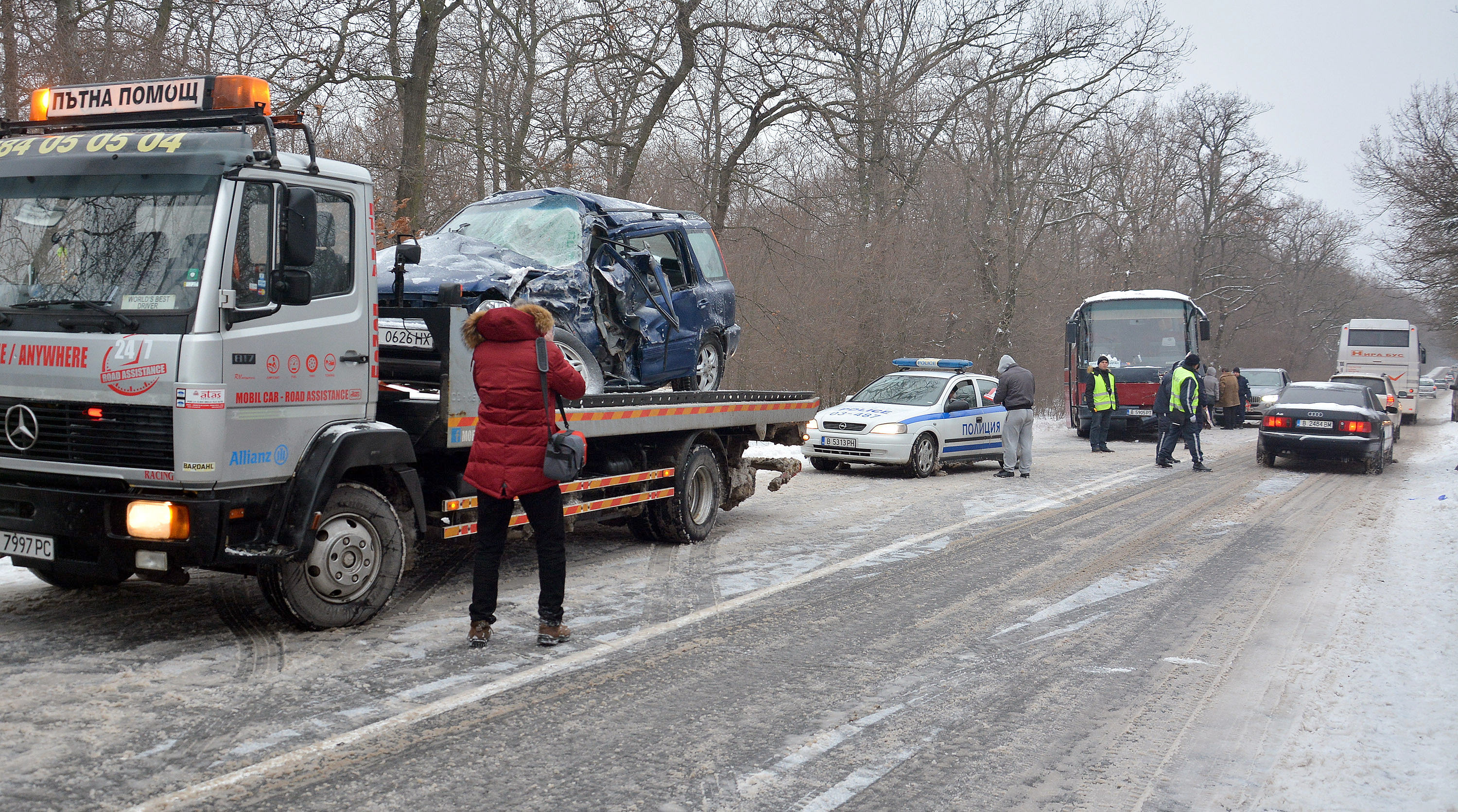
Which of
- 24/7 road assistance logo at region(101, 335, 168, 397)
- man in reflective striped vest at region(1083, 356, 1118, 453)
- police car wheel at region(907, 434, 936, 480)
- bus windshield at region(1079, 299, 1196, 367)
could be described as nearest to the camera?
24/7 road assistance logo at region(101, 335, 168, 397)

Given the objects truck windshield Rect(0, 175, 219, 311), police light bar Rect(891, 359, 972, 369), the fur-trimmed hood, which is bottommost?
the fur-trimmed hood

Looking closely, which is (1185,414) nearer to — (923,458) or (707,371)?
(923,458)

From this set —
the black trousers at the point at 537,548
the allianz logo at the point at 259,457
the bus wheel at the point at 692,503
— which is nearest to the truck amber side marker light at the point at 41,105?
the allianz logo at the point at 259,457

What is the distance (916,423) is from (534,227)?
309 inches

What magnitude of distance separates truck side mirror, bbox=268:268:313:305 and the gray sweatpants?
38.3 feet

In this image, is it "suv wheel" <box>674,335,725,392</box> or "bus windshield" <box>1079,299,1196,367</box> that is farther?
"bus windshield" <box>1079,299,1196,367</box>

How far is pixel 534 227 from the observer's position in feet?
28.0

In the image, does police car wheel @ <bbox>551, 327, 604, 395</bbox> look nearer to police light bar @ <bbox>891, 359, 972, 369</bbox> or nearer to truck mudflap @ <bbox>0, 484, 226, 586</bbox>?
truck mudflap @ <bbox>0, 484, 226, 586</bbox>

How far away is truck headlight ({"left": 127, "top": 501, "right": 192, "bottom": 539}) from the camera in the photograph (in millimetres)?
4992

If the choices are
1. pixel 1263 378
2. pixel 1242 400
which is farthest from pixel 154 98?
pixel 1263 378

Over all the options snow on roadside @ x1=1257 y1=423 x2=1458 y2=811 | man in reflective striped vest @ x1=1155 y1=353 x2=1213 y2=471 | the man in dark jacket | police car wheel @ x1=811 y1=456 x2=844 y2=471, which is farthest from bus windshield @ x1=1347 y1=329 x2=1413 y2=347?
snow on roadside @ x1=1257 y1=423 x2=1458 y2=811

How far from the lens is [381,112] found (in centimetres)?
1870

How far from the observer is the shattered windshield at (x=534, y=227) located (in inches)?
327

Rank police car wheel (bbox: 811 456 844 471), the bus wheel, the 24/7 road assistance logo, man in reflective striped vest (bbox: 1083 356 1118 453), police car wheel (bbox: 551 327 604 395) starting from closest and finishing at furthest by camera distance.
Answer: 1. the 24/7 road assistance logo
2. police car wheel (bbox: 551 327 604 395)
3. the bus wheel
4. police car wheel (bbox: 811 456 844 471)
5. man in reflective striped vest (bbox: 1083 356 1118 453)
